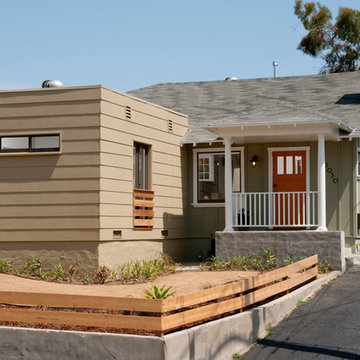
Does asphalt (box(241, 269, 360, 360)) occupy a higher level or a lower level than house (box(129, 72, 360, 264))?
lower

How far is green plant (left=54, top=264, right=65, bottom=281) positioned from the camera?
49.5 feet

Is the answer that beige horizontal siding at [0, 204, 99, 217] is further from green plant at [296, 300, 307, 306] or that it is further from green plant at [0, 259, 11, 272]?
green plant at [296, 300, 307, 306]

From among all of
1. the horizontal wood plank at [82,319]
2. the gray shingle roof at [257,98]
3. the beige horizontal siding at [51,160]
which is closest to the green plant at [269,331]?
the horizontal wood plank at [82,319]

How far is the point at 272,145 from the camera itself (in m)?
19.0

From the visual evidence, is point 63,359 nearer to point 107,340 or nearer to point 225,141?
point 107,340

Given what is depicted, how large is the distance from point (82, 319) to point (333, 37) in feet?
118

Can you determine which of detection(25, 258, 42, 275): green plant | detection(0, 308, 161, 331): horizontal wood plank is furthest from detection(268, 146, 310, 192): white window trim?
detection(0, 308, 161, 331): horizontal wood plank

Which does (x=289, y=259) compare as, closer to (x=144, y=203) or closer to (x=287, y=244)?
(x=287, y=244)

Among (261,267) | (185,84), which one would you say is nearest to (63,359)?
(261,267)

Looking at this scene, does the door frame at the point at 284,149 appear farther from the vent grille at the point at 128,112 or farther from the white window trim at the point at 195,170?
the vent grille at the point at 128,112

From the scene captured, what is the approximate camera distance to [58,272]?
15227 mm

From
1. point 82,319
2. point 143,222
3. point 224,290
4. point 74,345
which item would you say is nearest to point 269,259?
point 143,222

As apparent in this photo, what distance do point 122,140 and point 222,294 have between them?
7.02m

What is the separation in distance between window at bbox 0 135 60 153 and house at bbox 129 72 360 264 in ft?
12.2
